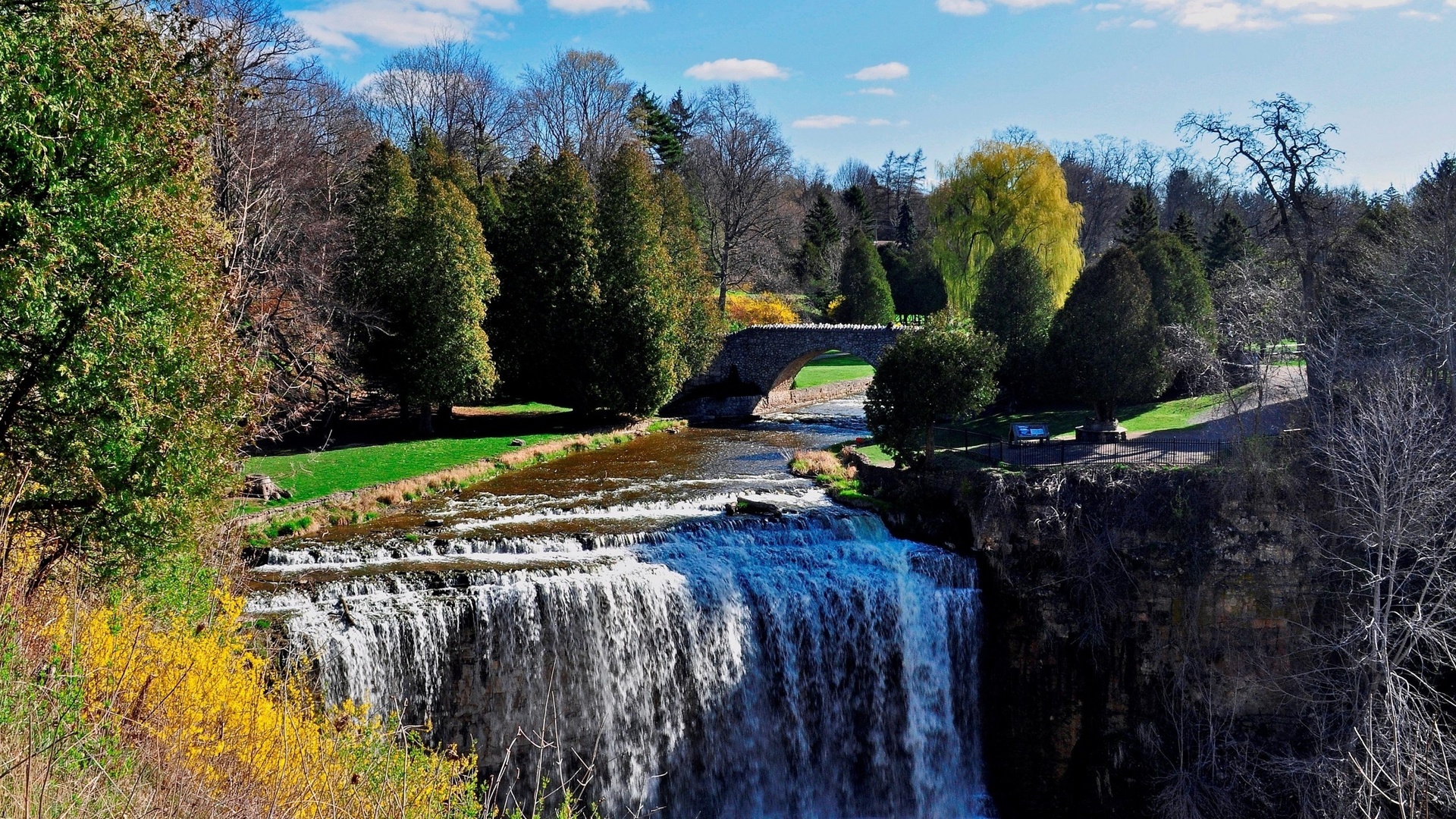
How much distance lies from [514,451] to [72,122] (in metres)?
18.5

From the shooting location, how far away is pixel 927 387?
81.9 ft

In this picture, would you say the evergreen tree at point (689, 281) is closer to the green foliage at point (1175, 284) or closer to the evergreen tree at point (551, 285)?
the evergreen tree at point (551, 285)

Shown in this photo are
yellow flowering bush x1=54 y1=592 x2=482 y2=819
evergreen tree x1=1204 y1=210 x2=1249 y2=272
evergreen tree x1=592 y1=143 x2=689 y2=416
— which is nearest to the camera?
yellow flowering bush x1=54 y1=592 x2=482 y2=819

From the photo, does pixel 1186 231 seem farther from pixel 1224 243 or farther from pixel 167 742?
pixel 167 742

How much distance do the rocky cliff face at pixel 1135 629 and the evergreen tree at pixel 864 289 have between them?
118 feet

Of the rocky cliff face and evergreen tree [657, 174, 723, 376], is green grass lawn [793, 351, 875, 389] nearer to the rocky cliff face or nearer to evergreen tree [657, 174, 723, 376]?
evergreen tree [657, 174, 723, 376]

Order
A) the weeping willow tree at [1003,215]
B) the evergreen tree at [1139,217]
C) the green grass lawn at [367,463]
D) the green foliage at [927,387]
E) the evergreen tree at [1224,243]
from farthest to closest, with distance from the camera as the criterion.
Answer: the evergreen tree at [1139,217], the evergreen tree at [1224,243], the weeping willow tree at [1003,215], the green foliage at [927,387], the green grass lawn at [367,463]

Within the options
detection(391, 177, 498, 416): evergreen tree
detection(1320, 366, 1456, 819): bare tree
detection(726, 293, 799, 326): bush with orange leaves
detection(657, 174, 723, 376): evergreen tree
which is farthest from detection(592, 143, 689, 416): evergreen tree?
detection(1320, 366, 1456, 819): bare tree

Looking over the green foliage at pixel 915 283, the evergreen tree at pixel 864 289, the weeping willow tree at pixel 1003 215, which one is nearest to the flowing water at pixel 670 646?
the weeping willow tree at pixel 1003 215

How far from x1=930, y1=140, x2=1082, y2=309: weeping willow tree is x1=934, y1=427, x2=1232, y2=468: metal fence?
1740cm

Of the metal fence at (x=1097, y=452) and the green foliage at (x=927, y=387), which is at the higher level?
the green foliage at (x=927, y=387)

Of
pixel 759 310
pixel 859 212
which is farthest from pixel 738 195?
pixel 859 212

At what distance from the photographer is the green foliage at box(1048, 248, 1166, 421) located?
96.3 feet

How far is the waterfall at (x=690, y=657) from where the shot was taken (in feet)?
55.9
